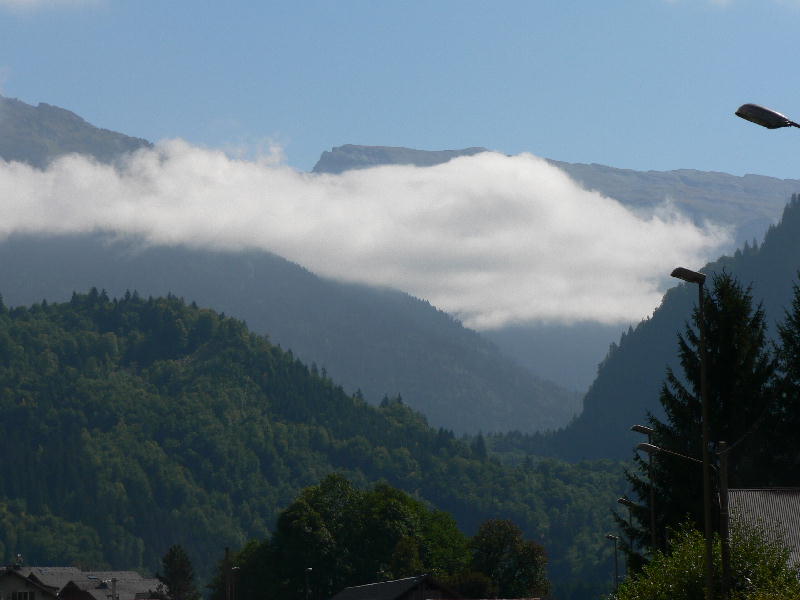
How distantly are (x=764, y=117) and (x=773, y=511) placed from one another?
3247 centimetres

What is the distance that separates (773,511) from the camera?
56.4m

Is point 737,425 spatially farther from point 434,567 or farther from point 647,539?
point 434,567

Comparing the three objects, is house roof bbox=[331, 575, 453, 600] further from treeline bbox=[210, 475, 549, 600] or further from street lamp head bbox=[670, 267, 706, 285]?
street lamp head bbox=[670, 267, 706, 285]

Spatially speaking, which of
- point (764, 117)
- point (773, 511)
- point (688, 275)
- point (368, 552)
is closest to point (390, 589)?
point (368, 552)

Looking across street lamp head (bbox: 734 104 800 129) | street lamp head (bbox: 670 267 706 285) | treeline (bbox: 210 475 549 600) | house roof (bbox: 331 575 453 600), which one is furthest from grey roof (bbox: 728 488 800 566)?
treeline (bbox: 210 475 549 600)

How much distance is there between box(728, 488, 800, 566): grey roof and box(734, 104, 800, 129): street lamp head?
28.6m

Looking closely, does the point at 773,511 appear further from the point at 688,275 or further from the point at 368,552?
the point at 368,552

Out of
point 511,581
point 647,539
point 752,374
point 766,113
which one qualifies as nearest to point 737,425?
point 752,374

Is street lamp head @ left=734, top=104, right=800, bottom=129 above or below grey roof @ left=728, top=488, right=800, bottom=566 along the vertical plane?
above

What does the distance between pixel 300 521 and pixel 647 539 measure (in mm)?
111590

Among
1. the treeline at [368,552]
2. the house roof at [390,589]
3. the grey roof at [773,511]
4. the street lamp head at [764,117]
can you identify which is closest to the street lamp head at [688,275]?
the street lamp head at [764,117]

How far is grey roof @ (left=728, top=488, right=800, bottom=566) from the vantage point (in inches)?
2135

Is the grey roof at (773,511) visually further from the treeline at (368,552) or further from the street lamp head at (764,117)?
the treeline at (368,552)

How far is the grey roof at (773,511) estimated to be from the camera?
54219 millimetres
